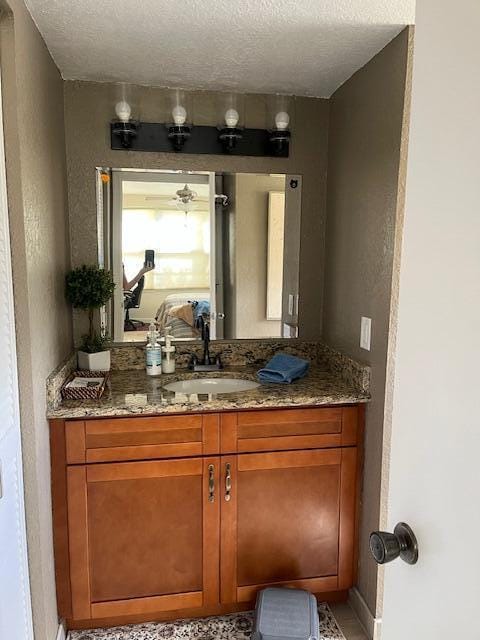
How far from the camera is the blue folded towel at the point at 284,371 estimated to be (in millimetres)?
2109

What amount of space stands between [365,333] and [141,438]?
3.25ft

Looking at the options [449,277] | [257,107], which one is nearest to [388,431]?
[449,277]

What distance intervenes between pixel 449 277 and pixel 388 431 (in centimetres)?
126

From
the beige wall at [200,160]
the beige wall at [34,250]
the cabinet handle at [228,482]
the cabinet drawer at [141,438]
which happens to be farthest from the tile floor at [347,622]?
the beige wall at [200,160]

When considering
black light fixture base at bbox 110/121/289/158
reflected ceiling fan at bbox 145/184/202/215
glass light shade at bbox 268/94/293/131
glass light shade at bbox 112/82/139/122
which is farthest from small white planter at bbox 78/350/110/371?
glass light shade at bbox 268/94/293/131

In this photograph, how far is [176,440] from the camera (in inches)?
→ 72.7

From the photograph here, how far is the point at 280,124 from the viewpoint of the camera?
2.30 meters

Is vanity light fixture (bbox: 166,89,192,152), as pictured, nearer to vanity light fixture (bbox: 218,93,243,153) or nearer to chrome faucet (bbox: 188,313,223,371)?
vanity light fixture (bbox: 218,93,243,153)

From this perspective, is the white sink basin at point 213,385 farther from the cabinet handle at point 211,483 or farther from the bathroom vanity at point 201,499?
the cabinet handle at point 211,483

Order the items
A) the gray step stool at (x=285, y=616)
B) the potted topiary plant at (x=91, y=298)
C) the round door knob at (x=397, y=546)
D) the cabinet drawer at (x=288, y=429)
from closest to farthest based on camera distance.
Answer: the round door knob at (x=397, y=546), the gray step stool at (x=285, y=616), the cabinet drawer at (x=288, y=429), the potted topiary plant at (x=91, y=298)

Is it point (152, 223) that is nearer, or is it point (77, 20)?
point (77, 20)

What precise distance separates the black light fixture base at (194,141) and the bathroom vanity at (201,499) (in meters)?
1.14

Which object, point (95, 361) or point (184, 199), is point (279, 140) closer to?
point (184, 199)

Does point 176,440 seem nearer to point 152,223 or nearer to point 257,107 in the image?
point 152,223
